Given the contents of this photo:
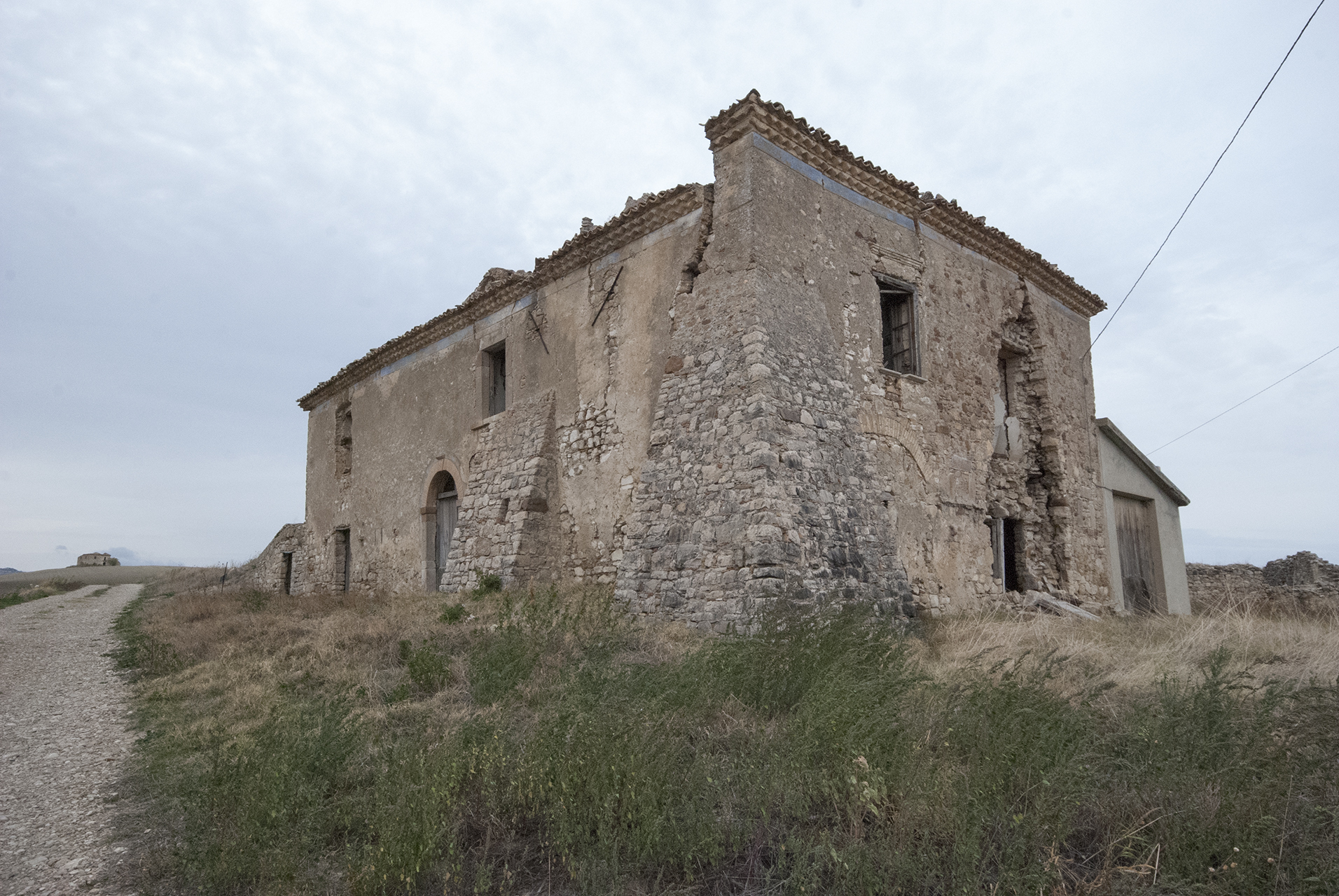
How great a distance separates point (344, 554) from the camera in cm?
1602

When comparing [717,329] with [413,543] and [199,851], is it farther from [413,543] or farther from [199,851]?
[413,543]

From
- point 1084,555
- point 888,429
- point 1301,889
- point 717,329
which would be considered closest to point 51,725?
point 717,329

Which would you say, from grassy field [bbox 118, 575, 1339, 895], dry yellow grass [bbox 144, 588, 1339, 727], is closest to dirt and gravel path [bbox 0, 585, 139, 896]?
grassy field [bbox 118, 575, 1339, 895]

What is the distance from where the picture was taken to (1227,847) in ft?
9.46

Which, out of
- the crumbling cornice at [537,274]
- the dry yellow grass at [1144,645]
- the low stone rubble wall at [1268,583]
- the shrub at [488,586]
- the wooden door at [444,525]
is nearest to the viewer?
the dry yellow grass at [1144,645]

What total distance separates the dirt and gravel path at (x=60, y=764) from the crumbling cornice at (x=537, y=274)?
6.73m

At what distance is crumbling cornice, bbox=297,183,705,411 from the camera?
373 inches

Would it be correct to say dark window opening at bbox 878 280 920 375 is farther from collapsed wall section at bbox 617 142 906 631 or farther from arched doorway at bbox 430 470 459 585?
arched doorway at bbox 430 470 459 585

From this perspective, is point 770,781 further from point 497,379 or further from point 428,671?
point 497,379

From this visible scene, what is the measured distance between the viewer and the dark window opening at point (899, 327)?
10219mm

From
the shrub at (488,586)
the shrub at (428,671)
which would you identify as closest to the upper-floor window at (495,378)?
the shrub at (488,586)

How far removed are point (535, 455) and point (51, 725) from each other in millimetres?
6102

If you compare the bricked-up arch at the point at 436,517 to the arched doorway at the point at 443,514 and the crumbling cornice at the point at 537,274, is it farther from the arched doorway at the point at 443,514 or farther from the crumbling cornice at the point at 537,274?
the crumbling cornice at the point at 537,274

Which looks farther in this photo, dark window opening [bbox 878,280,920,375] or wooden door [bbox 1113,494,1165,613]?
wooden door [bbox 1113,494,1165,613]
